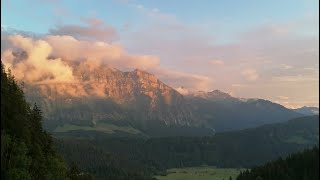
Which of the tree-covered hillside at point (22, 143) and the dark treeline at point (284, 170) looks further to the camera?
the dark treeline at point (284, 170)

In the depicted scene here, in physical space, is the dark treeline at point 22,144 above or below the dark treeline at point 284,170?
above

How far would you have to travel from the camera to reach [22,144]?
223 feet

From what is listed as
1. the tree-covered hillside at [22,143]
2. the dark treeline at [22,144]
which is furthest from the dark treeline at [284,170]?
the tree-covered hillside at [22,143]

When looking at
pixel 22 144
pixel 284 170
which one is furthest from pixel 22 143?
pixel 284 170

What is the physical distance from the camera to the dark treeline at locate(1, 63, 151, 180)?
210ft

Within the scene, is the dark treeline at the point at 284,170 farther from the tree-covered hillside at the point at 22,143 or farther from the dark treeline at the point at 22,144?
the tree-covered hillside at the point at 22,143

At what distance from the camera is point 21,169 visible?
6538cm

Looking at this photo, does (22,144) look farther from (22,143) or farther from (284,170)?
(284,170)

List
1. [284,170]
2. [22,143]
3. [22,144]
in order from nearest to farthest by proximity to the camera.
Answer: [22,144], [22,143], [284,170]

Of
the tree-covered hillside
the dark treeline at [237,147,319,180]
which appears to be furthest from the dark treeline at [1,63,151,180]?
the dark treeline at [237,147,319,180]

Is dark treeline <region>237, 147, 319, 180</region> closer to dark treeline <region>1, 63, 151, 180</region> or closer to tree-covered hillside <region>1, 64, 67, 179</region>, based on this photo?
dark treeline <region>1, 63, 151, 180</region>

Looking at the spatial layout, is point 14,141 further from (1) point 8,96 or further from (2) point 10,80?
(2) point 10,80

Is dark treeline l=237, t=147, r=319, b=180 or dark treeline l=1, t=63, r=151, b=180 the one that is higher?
dark treeline l=1, t=63, r=151, b=180

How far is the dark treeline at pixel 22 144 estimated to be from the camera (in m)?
64.0
